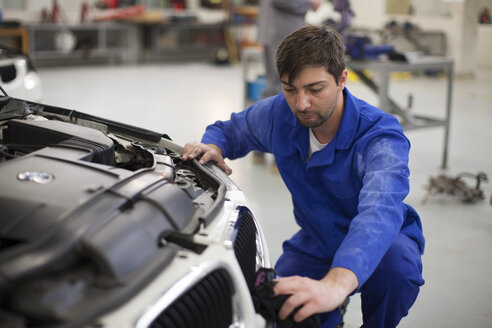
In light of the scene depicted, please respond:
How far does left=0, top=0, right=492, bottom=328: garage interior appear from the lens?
8.78ft

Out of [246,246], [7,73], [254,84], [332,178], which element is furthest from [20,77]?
[246,246]

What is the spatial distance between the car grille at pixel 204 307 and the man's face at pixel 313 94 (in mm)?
575

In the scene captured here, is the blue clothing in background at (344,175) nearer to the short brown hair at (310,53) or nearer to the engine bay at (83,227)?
the short brown hair at (310,53)

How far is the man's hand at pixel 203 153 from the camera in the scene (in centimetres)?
171

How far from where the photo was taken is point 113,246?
1.03 metres

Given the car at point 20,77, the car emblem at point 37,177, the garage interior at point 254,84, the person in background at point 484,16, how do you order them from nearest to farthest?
the car emblem at point 37,177
the garage interior at point 254,84
the car at point 20,77
the person in background at point 484,16

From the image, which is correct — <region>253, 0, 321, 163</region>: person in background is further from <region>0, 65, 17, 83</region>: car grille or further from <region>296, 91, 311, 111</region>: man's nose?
<region>296, 91, 311, 111</region>: man's nose

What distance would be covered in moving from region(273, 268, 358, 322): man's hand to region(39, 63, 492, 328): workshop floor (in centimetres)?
90

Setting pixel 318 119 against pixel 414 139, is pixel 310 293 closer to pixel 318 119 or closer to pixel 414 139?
pixel 318 119

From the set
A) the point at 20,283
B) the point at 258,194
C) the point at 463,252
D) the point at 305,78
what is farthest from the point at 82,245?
the point at 258,194

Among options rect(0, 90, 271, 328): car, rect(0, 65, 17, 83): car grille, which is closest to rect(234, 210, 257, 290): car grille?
rect(0, 90, 271, 328): car

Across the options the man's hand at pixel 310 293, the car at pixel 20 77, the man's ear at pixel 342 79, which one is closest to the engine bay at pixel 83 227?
the man's hand at pixel 310 293

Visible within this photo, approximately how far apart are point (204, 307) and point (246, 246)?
0.93ft

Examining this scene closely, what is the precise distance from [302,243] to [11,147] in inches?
38.2
